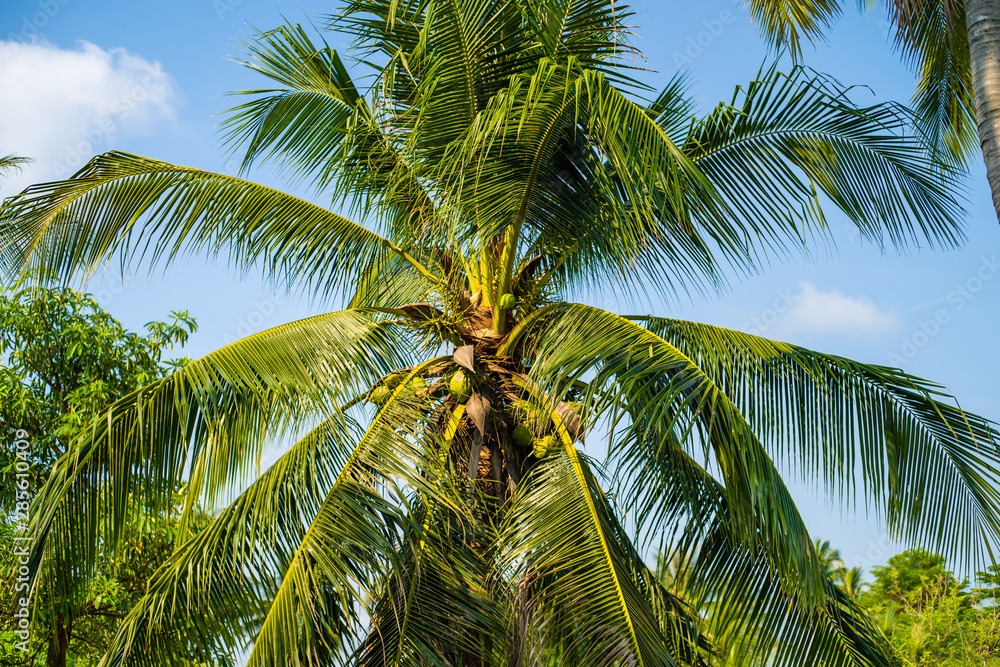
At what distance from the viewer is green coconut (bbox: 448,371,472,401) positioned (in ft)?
18.0

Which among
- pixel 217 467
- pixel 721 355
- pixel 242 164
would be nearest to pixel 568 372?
pixel 721 355

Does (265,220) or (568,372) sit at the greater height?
(265,220)

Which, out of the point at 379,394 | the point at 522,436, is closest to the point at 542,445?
the point at 522,436

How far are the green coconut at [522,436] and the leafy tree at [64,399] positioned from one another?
181 inches

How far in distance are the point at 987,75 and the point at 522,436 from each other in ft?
12.4

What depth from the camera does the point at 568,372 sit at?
485 cm

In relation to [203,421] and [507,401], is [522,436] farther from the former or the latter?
[203,421]

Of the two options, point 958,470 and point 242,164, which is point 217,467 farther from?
point 958,470

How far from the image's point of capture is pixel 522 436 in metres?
5.52

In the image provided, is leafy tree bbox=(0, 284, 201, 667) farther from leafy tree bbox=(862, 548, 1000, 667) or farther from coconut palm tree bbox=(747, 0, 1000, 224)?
leafy tree bbox=(862, 548, 1000, 667)

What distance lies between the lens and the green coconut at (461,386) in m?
5.48

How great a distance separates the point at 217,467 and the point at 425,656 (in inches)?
65.9

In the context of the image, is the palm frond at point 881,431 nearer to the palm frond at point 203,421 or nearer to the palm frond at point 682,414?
the palm frond at point 682,414

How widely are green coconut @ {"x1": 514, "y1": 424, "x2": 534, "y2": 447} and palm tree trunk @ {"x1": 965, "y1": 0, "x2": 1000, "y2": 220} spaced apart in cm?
315
